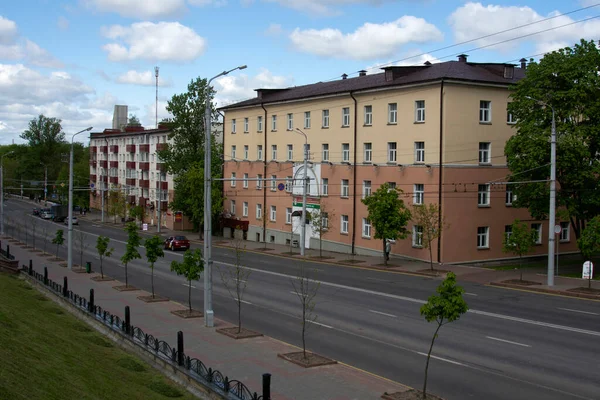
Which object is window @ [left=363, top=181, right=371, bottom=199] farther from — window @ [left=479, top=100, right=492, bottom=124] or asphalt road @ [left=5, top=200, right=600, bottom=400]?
asphalt road @ [left=5, top=200, right=600, bottom=400]

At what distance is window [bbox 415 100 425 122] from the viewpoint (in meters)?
42.2

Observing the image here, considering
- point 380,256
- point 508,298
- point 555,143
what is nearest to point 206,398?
point 508,298

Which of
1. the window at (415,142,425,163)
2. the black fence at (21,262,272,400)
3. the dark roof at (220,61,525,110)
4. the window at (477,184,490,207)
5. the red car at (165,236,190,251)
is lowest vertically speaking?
the red car at (165,236,190,251)

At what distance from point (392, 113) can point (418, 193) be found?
643 cm

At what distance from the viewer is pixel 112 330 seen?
804 inches

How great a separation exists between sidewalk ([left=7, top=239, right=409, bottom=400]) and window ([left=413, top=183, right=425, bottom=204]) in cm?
2093

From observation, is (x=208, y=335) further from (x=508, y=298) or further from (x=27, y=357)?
(x=508, y=298)

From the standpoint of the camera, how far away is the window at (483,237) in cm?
4244

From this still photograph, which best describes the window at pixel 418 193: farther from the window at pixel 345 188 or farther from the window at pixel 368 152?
the window at pixel 345 188

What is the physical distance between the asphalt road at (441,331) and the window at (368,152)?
12.7 m

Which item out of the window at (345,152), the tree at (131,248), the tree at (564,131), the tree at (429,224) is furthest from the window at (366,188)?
the tree at (131,248)

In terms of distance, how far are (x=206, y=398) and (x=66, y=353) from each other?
11.9 ft

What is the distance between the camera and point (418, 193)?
139 ft

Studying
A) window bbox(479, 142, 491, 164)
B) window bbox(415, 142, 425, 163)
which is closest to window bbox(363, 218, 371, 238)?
window bbox(415, 142, 425, 163)
